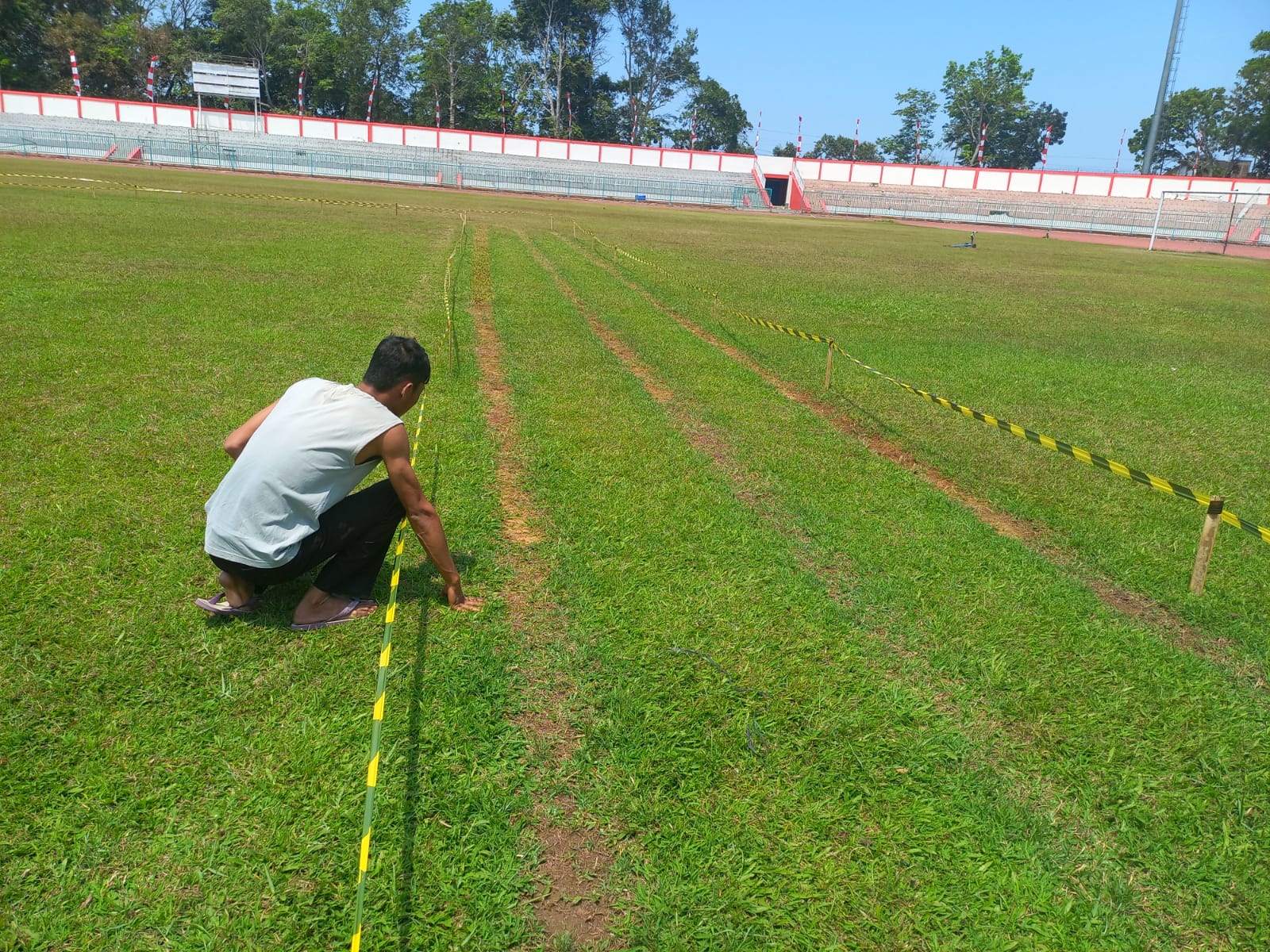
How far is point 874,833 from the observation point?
119 inches

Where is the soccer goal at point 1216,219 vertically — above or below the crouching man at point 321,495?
above

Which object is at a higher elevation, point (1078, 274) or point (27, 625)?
point (1078, 274)

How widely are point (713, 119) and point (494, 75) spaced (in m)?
28.4

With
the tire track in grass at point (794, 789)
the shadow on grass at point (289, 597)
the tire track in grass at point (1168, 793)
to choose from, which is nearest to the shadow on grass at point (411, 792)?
the shadow on grass at point (289, 597)

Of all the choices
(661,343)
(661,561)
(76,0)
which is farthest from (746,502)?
(76,0)

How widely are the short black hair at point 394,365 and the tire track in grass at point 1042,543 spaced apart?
14.5 feet

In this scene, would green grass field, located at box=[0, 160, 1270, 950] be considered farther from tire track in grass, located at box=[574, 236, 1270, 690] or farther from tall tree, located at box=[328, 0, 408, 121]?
tall tree, located at box=[328, 0, 408, 121]

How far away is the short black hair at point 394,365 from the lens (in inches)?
152

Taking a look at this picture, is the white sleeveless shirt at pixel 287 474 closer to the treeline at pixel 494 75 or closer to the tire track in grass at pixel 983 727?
the tire track in grass at pixel 983 727

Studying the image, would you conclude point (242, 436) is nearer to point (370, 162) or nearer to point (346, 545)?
point (346, 545)

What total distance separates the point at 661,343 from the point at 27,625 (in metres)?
8.67

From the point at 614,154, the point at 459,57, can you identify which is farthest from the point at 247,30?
the point at 614,154

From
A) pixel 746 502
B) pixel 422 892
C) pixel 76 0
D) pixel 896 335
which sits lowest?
pixel 422 892

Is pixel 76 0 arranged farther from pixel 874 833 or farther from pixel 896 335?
pixel 874 833
